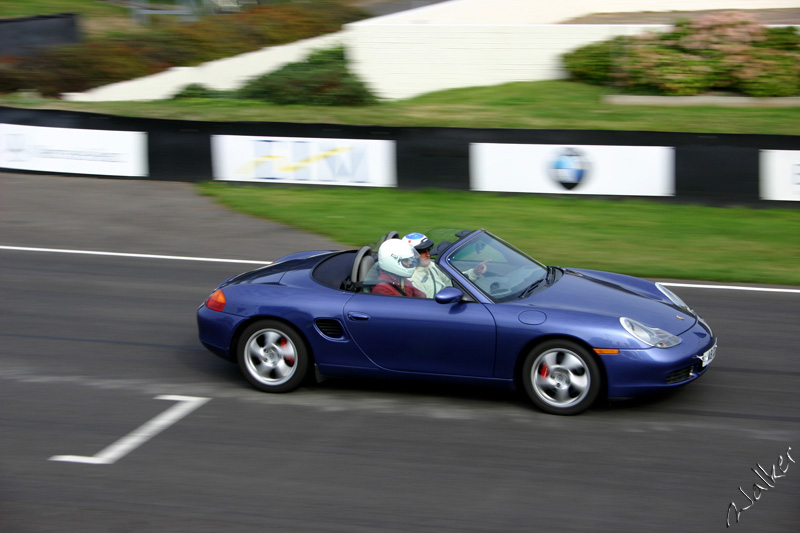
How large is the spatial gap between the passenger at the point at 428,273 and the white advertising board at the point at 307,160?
843cm

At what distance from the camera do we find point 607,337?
620 centimetres

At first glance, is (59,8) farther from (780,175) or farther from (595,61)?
(780,175)

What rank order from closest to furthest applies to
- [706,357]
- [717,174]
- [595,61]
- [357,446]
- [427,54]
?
1. [357,446]
2. [706,357]
3. [717,174]
4. [595,61]
5. [427,54]

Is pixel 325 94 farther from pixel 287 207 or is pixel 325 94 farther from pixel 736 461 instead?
pixel 736 461

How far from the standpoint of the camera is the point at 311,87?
958 inches

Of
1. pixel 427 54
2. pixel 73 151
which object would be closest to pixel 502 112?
pixel 427 54

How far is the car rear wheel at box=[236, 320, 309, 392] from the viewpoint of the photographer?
22.6 ft

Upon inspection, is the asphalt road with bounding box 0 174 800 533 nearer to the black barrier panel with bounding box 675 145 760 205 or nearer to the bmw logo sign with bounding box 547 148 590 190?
the black barrier panel with bounding box 675 145 760 205

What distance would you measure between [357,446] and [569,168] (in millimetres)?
9211

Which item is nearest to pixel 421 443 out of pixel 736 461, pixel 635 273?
pixel 736 461

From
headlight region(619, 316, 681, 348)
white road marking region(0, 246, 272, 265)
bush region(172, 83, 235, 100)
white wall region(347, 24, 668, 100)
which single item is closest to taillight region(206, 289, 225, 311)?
headlight region(619, 316, 681, 348)

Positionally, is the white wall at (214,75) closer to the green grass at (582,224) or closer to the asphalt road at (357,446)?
the green grass at (582,224)

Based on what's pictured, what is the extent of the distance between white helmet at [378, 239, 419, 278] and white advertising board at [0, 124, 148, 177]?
1077 centimetres

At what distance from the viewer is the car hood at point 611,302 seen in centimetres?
651
